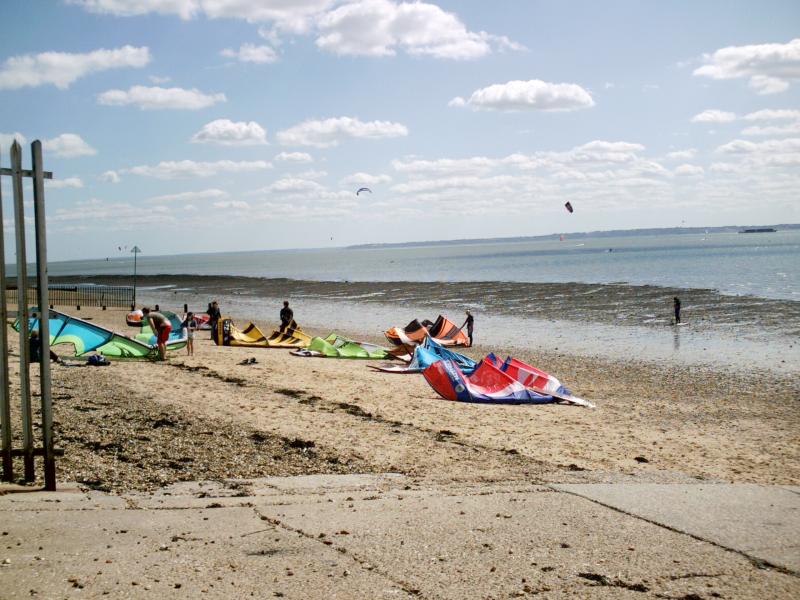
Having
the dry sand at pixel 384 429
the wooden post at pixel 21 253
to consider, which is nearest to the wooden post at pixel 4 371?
the wooden post at pixel 21 253

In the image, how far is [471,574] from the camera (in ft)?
15.6

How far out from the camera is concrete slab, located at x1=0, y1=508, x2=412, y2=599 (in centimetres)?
436

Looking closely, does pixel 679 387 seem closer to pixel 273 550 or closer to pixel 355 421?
pixel 355 421

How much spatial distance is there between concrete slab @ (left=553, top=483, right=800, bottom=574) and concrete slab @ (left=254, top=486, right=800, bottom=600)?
0.71 ft

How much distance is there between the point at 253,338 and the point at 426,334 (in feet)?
19.4

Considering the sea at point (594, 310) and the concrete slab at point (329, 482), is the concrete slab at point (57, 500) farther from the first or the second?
the sea at point (594, 310)

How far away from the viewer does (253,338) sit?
23.6m

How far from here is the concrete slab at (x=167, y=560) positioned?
4.36m

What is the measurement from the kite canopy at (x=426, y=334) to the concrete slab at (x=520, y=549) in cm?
1888

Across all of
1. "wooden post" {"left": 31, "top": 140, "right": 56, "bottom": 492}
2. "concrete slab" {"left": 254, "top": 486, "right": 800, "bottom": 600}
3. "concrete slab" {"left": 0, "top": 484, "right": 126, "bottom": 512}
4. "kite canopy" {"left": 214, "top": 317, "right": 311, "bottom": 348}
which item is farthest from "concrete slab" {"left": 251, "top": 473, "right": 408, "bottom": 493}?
"kite canopy" {"left": 214, "top": 317, "right": 311, "bottom": 348}

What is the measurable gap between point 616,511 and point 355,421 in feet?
17.6

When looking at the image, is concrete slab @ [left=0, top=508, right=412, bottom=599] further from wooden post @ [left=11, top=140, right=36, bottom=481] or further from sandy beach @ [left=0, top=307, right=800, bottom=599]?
wooden post @ [left=11, top=140, right=36, bottom=481]

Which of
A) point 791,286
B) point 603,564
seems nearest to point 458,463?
point 603,564

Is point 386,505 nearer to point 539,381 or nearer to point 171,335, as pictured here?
point 539,381
